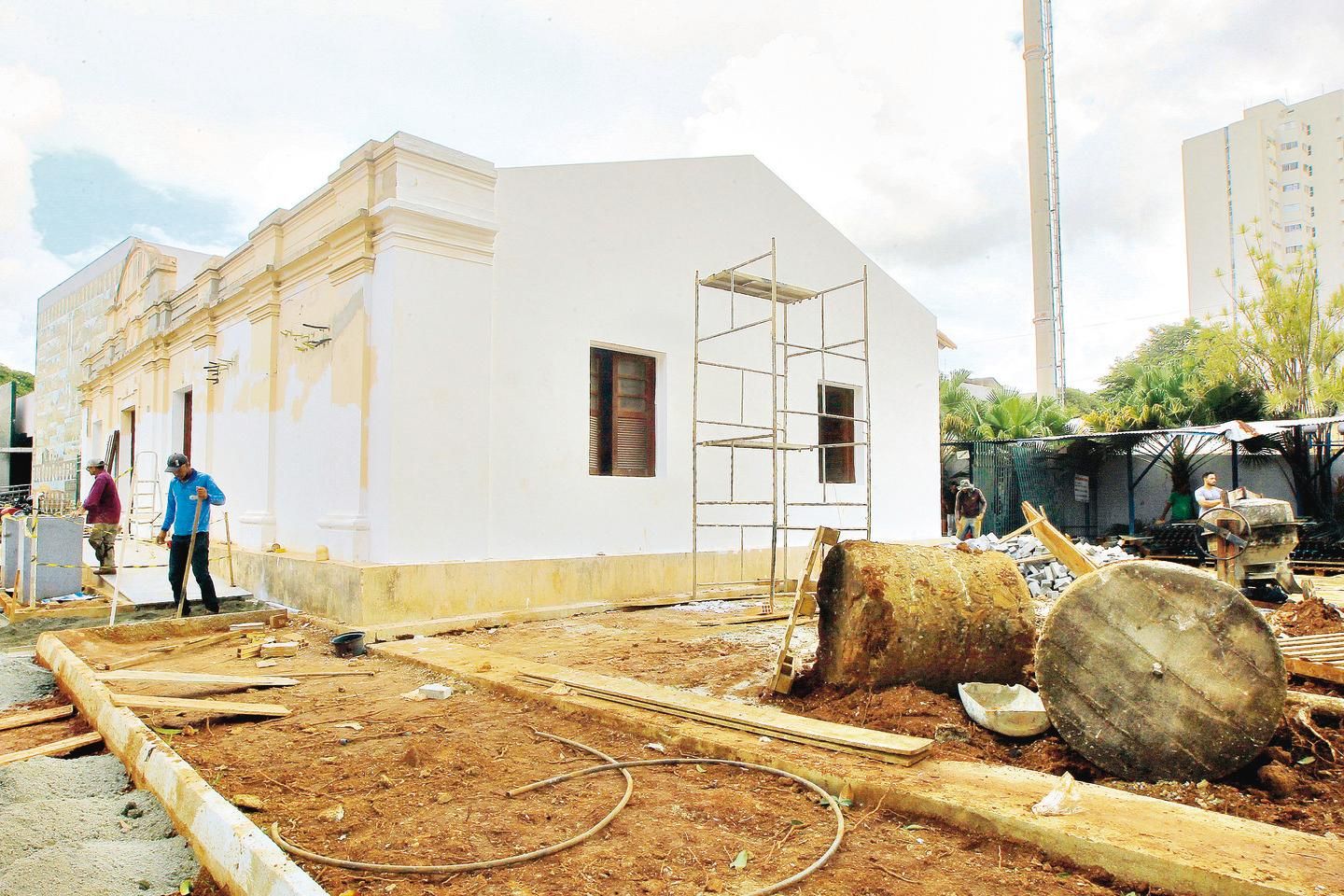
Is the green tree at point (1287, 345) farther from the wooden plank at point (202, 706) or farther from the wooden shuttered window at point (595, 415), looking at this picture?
the wooden plank at point (202, 706)

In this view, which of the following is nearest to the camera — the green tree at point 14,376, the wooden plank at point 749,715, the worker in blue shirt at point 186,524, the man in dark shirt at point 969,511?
the wooden plank at point 749,715

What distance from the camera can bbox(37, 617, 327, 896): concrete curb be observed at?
8.02 ft

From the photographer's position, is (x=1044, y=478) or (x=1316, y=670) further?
(x=1044, y=478)

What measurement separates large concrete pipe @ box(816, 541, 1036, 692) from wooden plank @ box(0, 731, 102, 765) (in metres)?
4.30

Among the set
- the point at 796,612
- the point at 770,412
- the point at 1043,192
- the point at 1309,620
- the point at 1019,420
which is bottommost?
the point at 1309,620

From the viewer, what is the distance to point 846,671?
495cm

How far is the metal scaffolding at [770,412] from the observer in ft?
33.1

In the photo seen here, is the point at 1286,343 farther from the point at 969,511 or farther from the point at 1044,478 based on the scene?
the point at 969,511

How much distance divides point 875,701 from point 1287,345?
21672 millimetres

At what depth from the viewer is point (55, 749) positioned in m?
4.28

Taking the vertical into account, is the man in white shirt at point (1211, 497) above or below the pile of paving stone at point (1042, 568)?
above

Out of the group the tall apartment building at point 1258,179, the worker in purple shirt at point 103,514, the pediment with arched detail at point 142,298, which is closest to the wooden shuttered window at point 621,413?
the worker in purple shirt at point 103,514

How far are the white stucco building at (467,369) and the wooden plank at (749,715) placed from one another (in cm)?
331

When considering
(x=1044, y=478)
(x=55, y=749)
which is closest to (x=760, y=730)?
(x=55, y=749)
